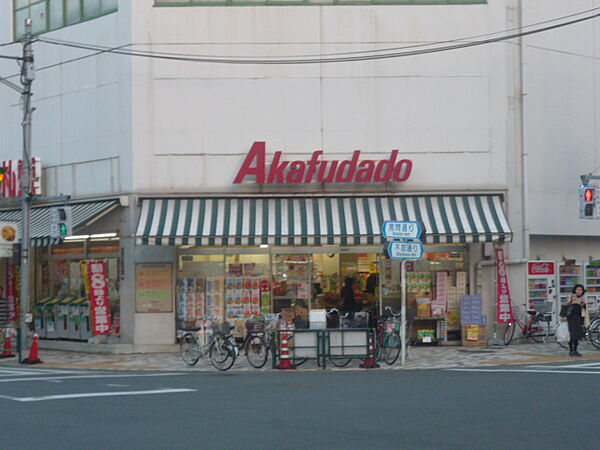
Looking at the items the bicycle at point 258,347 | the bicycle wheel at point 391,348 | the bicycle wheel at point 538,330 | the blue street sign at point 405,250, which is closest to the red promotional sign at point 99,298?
the bicycle at point 258,347

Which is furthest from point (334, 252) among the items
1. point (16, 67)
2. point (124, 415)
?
point (124, 415)

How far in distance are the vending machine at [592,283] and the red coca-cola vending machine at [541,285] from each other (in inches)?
71.8

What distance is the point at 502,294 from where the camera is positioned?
25.5 meters

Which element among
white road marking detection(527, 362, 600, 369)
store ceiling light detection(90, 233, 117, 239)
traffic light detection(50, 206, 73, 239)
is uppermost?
traffic light detection(50, 206, 73, 239)

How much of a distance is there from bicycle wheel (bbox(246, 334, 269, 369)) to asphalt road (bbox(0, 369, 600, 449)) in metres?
3.32

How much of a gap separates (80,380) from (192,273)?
7.69 meters

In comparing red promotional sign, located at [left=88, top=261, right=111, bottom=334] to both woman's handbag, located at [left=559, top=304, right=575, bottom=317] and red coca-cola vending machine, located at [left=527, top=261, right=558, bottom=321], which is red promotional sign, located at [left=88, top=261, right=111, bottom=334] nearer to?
red coca-cola vending machine, located at [left=527, top=261, right=558, bottom=321]

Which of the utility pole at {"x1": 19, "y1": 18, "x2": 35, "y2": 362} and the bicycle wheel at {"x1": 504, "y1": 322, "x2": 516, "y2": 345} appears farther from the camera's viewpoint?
the bicycle wheel at {"x1": 504, "y1": 322, "x2": 516, "y2": 345}

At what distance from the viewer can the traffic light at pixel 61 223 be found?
79.1 ft

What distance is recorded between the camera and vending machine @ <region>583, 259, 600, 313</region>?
28641mm

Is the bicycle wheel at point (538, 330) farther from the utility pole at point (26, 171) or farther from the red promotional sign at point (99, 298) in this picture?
the utility pole at point (26, 171)

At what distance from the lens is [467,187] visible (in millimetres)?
25672

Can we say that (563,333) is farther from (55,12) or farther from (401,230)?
(55,12)

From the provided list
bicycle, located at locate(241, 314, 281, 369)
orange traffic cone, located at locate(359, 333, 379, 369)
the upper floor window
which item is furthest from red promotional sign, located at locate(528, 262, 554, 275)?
the upper floor window
